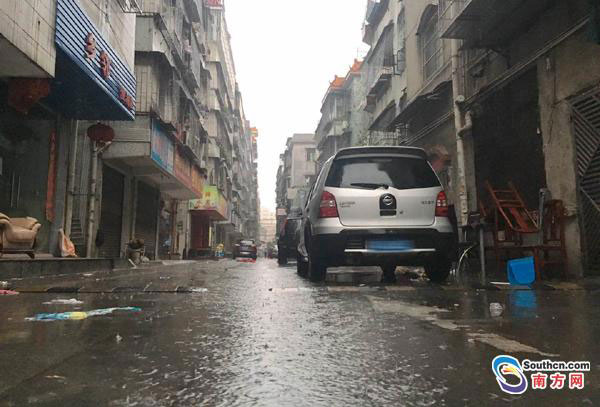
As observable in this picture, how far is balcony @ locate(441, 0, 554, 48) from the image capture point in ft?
32.4

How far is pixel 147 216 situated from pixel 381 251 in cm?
1815

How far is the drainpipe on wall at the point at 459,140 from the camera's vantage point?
12781 mm

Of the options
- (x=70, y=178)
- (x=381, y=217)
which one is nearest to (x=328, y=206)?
(x=381, y=217)

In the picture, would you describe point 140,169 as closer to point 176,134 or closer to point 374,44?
point 176,134

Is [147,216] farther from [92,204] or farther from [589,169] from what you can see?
[589,169]

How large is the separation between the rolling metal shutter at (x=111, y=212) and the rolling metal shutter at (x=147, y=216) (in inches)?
82.2

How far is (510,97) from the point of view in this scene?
36.6ft

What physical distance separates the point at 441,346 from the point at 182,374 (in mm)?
1409

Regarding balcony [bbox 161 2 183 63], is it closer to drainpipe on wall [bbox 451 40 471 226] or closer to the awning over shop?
the awning over shop

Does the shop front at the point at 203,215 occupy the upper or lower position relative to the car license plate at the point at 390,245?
upper

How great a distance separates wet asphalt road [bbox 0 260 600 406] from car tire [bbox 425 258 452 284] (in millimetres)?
2153

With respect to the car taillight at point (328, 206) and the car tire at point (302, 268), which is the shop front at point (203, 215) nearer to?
the car tire at point (302, 268)

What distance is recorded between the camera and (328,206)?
20.4ft

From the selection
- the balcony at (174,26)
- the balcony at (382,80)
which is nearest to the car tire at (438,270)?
the balcony at (174,26)
